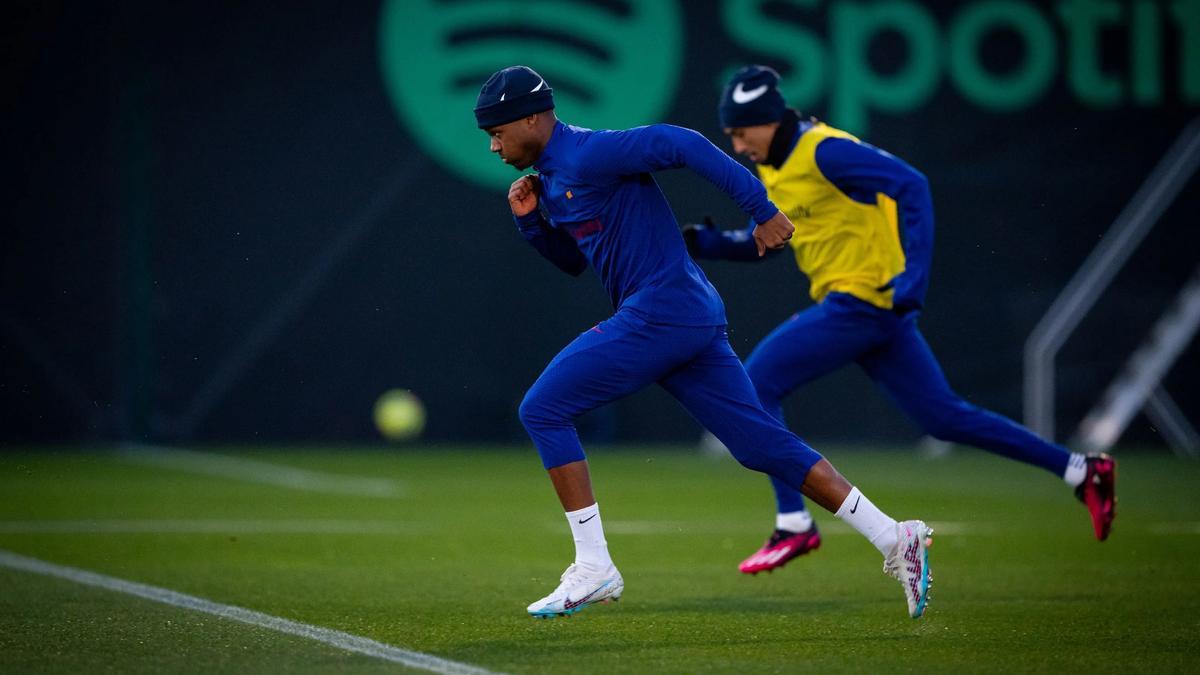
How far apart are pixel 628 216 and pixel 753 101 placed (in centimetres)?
200

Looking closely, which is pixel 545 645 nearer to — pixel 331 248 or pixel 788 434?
pixel 788 434

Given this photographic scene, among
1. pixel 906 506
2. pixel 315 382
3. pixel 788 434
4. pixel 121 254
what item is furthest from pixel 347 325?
pixel 788 434

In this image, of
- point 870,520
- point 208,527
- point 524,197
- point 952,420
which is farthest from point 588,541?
point 208,527

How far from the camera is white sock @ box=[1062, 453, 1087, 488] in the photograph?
803 cm

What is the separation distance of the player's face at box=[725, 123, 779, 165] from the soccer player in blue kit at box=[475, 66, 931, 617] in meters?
1.90

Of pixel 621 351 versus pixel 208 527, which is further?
pixel 208 527

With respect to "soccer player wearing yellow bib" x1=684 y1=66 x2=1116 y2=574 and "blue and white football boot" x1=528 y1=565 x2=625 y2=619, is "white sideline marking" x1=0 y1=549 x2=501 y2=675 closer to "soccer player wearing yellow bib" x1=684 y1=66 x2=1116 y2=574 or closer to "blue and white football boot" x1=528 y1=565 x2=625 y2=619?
"blue and white football boot" x1=528 y1=565 x2=625 y2=619

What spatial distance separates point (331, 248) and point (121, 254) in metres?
1.98

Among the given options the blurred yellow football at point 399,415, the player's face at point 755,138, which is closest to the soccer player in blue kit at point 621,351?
the player's face at point 755,138

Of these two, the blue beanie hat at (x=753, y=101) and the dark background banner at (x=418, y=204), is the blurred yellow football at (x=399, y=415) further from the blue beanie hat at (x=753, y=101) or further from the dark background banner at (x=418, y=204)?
the blue beanie hat at (x=753, y=101)

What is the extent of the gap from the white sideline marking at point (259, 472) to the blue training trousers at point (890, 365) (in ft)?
16.1

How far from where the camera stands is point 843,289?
817 cm

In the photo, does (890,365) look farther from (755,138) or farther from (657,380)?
(657,380)

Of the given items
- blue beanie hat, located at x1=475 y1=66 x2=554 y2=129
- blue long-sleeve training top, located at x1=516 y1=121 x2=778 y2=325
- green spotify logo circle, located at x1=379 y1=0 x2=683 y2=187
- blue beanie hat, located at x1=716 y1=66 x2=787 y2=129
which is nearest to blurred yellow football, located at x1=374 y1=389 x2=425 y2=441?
green spotify logo circle, located at x1=379 y1=0 x2=683 y2=187
